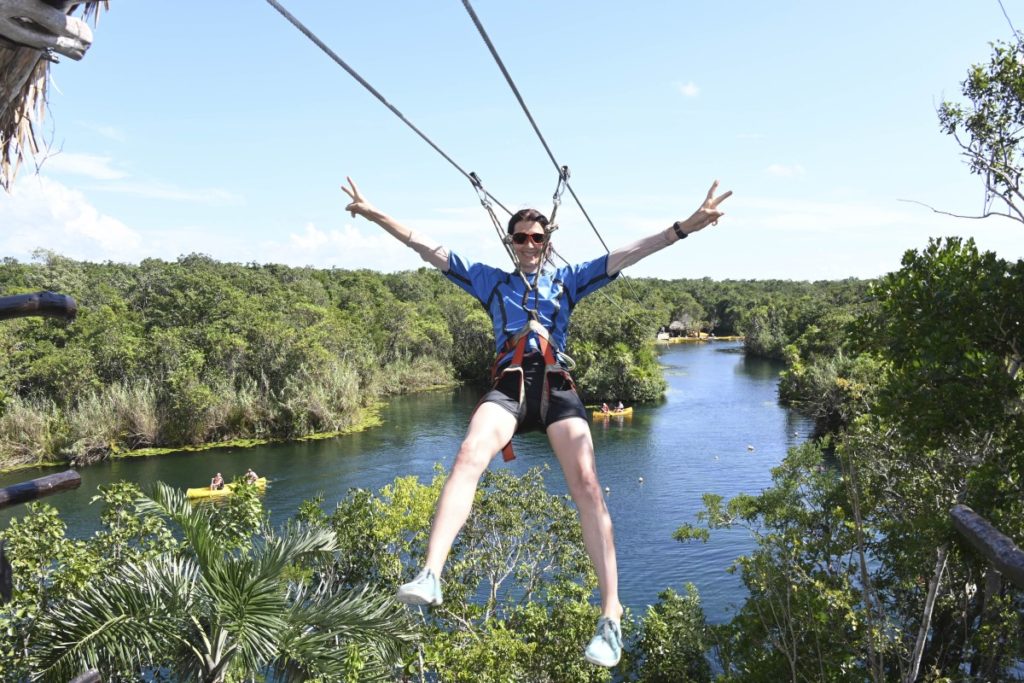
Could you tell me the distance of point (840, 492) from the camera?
11.6 metres

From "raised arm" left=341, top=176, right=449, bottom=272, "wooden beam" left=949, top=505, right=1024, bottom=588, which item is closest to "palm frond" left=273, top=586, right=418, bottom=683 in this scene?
"raised arm" left=341, top=176, right=449, bottom=272

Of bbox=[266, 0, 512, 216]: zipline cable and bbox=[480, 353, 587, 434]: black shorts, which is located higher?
bbox=[266, 0, 512, 216]: zipline cable

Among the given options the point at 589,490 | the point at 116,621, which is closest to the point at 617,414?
the point at 116,621

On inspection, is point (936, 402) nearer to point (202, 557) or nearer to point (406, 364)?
point (202, 557)

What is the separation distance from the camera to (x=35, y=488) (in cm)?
272

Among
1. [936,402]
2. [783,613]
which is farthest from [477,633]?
[936,402]

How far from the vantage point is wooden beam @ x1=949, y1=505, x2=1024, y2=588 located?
2248mm

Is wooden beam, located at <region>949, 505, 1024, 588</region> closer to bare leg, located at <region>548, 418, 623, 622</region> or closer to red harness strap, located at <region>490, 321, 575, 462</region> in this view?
bare leg, located at <region>548, 418, 623, 622</region>

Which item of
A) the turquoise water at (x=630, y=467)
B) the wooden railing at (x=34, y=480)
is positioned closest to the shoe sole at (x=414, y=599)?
the wooden railing at (x=34, y=480)

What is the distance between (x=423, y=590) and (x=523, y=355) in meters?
1.09

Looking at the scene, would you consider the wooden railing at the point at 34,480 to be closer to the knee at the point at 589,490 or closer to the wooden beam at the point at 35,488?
the wooden beam at the point at 35,488

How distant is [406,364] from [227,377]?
16.3 meters

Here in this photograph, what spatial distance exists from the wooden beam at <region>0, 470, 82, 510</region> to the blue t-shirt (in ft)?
5.76

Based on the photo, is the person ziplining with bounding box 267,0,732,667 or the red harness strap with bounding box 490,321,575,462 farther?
the red harness strap with bounding box 490,321,575,462
